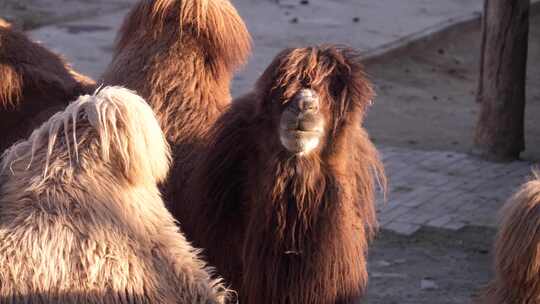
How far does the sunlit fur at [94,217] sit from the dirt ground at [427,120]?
3.74 m

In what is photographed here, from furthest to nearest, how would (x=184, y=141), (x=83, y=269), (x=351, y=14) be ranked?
(x=351, y=14)
(x=184, y=141)
(x=83, y=269)

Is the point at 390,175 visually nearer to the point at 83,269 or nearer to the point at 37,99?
the point at 37,99

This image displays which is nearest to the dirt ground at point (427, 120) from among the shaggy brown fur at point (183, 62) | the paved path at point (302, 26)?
the paved path at point (302, 26)

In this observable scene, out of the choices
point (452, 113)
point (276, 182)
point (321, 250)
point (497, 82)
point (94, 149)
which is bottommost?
point (452, 113)

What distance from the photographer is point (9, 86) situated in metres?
5.07

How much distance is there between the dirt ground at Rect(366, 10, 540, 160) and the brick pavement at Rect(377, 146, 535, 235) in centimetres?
62

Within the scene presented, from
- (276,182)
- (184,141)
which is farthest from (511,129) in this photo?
Answer: (276,182)

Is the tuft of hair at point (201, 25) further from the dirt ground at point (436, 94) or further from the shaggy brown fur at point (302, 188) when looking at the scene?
the dirt ground at point (436, 94)

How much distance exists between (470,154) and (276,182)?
6016 mm

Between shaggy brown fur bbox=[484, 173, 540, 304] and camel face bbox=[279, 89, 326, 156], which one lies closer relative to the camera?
camel face bbox=[279, 89, 326, 156]

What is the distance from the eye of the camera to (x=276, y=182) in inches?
160

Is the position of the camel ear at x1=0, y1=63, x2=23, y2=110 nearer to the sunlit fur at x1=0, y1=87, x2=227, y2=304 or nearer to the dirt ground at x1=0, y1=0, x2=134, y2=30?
the sunlit fur at x1=0, y1=87, x2=227, y2=304

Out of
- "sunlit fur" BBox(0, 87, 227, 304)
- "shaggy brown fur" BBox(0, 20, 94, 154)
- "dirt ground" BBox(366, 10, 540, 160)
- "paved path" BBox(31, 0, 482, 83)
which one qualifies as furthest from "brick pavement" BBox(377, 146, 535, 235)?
"sunlit fur" BBox(0, 87, 227, 304)

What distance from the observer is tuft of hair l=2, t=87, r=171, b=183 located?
Answer: 2.79 metres
